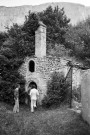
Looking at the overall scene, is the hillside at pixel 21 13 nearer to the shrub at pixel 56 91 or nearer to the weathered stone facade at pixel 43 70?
the weathered stone facade at pixel 43 70

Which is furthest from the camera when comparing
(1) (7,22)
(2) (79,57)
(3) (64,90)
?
(1) (7,22)

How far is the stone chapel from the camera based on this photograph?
1466 centimetres

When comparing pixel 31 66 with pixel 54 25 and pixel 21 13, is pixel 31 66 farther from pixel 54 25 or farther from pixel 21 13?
pixel 21 13

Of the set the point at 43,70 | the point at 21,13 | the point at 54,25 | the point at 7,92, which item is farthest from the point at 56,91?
the point at 21,13

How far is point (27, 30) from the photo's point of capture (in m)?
17.1

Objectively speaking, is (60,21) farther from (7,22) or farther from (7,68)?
(7,22)

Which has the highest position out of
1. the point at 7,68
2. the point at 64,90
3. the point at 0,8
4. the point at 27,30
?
the point at 0,8

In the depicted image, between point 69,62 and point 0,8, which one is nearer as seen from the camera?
point 69,62

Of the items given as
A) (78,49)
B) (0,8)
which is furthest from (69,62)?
(0,8)

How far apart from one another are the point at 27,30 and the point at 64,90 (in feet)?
20.5

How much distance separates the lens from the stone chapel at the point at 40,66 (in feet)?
48.1

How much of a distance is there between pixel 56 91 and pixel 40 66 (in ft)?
7.52

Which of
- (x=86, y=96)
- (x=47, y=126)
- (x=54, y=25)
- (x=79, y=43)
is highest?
(x=54, y=25)

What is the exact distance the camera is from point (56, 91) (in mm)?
13898
